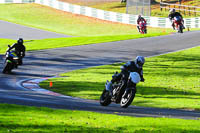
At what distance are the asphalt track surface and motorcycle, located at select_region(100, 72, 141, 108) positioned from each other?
0.88 feet

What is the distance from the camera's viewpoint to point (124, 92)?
13.7 meters

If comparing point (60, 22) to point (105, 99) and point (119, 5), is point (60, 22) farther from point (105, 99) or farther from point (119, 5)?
point (105, 99)

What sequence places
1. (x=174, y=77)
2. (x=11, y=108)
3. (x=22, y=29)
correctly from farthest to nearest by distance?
(x=22, y=29) < (x=174, y=77) < (x=11, y=108)

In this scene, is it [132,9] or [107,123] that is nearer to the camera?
[107,123]

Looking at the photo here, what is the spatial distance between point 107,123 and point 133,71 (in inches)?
124

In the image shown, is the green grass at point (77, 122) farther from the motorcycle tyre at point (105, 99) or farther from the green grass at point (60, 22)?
the green grass at point (60, 22)

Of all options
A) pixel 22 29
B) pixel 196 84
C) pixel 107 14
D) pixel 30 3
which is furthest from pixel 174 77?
pixel 30 3

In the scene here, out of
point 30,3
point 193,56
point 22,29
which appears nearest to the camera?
point 193,56

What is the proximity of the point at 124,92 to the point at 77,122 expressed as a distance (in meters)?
3.08

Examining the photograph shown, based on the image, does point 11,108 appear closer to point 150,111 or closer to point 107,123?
point 107,123

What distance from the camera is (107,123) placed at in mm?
10961

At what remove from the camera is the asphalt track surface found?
1399cm

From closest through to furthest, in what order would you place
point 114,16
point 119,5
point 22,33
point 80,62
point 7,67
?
point 7,67, point 80,62, point 22,33, point 114,16, point 119,5

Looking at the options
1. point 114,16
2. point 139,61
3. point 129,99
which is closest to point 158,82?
point 139,61
